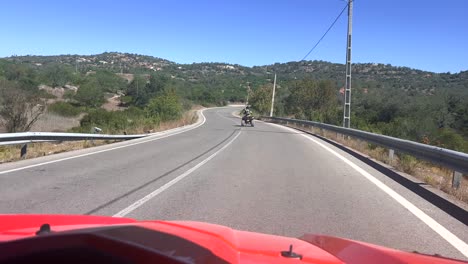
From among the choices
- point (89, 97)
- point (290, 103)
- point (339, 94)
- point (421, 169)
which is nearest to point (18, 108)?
point (421, 169)

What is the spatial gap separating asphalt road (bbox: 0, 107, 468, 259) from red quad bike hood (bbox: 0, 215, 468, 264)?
2876mm

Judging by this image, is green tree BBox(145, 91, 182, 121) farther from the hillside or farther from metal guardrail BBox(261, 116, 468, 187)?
metal guardrail BBox(261, 116, 468, 187)

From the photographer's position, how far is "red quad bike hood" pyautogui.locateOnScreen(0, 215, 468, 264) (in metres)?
2.19

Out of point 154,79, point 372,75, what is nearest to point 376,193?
point 154,79

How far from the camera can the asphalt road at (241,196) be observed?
6949 mm

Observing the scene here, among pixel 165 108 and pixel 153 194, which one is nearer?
pixel 153 194

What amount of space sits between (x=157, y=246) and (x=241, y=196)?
690cm

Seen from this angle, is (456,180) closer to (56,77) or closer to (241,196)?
(241,196)

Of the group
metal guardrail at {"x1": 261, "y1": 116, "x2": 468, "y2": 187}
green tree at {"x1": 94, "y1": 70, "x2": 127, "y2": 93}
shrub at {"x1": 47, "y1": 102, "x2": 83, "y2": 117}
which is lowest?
shrub at {"x1": 47, "y1": 102, "x2": 83, "y2": 117}

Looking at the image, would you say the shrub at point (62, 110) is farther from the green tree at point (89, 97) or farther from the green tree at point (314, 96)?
the green tree at point (314, 96)

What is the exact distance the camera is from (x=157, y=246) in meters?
2.41

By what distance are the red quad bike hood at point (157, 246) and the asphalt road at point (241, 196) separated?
2.88 m

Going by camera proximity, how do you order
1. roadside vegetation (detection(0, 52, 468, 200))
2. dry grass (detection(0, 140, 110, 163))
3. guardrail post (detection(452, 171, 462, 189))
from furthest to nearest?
roadside vegetation (detection(0, 52, 468, 200)), dry grass (detection(0, 140, 110, 163)), guardrail post (detection(452, 171, 462, 189))

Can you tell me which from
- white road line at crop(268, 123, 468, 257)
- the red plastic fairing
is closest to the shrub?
white road line at crop(268, 123, 468, 257)
